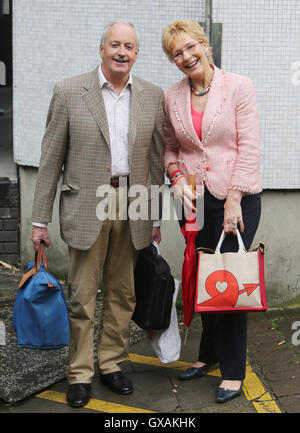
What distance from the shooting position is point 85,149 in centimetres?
376

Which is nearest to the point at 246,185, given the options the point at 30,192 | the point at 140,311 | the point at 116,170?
the point at 116,170

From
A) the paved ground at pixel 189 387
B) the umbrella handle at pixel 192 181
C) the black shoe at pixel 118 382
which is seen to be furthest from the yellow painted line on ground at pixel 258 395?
the umbrella handle at pixel 192 181

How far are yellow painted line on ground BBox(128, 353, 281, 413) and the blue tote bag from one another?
3.08ft

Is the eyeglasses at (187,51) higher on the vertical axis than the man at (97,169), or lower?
higher

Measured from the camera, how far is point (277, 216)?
5.45 metres

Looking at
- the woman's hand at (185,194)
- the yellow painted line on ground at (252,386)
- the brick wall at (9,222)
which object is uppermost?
the woman's hand at (185,194)

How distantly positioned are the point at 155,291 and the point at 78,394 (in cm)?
75

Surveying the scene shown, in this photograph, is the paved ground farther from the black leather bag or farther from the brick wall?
the brick wall

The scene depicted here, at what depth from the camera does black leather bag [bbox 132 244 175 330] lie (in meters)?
4.07

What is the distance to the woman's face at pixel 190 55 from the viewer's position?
372cm

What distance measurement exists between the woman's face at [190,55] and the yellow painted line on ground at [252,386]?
1.91 m

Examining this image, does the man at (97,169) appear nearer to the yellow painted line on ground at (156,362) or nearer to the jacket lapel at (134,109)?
the jacket lapel at (134,109)

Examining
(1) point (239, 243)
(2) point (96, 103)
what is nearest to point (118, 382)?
(1) point (239, 243)

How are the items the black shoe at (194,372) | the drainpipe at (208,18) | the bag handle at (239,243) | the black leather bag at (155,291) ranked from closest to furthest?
the bag handle at (239,243), the black leather bag at (155,291), the black shoe at (194,372), the drainpipe at (208,18)
